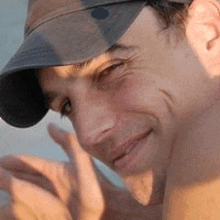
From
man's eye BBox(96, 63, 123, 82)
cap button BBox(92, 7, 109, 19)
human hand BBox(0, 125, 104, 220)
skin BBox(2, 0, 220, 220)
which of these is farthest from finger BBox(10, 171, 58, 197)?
cap button BBox(92, 7, 109, 19)

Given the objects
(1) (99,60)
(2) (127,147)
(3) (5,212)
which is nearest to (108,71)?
(1) (99,60)

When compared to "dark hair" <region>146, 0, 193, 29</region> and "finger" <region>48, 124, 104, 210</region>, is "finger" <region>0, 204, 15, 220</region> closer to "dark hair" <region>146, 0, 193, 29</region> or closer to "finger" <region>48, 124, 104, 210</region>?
"finger" <region>48, 124, 104, 210</region>

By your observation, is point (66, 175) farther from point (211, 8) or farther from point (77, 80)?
point (211, 8)

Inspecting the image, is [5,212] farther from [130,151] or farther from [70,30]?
[70,30]

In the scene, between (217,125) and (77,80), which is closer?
(217,125)

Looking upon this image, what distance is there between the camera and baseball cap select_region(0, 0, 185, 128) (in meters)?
0.87

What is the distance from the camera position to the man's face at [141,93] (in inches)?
36.5

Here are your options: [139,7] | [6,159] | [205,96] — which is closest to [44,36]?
[139,7]

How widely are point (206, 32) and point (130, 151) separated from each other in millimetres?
371

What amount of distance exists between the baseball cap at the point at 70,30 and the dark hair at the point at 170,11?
4cm

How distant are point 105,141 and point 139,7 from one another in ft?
1.15

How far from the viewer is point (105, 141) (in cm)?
96

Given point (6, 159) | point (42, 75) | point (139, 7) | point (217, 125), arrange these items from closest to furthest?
1. point (217, 125)
2. point (139, 7)
3. point (42, 75)
4. point (6, 159)

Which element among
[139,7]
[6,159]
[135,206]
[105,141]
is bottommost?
[135,206]
